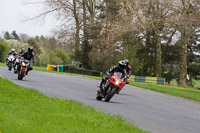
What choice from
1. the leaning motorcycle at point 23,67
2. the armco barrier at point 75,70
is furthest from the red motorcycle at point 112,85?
Result: the armco barrier at point 75,70

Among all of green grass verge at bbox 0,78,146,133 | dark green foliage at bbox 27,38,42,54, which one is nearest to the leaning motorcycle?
green grass verge at bbox 0,78,146,133

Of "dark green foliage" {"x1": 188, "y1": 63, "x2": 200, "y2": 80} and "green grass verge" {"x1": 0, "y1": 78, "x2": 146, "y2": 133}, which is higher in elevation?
"dark green foliage" {"x1": 188, "y1": 63, "x2": 200, "y2": 80}

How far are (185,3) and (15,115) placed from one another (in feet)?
108

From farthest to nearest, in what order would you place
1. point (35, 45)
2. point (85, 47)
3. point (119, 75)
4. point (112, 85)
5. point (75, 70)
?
point (35, 45) < point (85, 47) < point (75, 70) < point (119, 75) < point (112, 85)

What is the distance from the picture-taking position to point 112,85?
1490cm

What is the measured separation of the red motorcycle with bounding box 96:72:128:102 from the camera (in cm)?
1483

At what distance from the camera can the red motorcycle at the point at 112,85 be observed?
14.8 metres

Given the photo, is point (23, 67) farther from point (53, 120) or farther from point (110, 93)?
point (53, 120)

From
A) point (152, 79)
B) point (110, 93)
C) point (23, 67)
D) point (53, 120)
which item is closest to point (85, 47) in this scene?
point (152, 79)

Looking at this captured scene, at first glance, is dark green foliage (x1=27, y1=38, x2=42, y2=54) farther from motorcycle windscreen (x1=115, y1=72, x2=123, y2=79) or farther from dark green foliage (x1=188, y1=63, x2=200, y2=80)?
motorcycle windscreen (x1=115, y1=72, x2=123, y2=79)

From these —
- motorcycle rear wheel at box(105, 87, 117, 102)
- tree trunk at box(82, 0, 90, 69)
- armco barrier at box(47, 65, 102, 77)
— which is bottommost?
motorcycle rear wheel at box(105, 87, 117, 102)

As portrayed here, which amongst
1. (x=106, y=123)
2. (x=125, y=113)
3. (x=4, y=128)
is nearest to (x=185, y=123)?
(x=125, y=113)

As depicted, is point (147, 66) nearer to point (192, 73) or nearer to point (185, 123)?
point (192, 73)

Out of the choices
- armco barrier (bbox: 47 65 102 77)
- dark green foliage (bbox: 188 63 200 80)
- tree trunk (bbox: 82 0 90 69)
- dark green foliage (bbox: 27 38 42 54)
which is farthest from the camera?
dark green foliage (bbox: 27 38 42 54)
